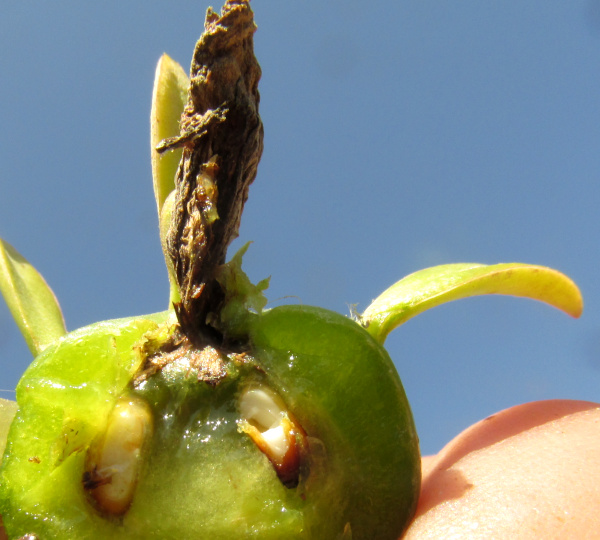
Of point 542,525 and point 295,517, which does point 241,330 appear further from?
point 542,525

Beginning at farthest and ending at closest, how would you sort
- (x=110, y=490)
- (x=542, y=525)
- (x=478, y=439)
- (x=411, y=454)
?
(x=478, y=439) → (x=411, y=454) → (x=110, y=490) → (x=542, y=525)

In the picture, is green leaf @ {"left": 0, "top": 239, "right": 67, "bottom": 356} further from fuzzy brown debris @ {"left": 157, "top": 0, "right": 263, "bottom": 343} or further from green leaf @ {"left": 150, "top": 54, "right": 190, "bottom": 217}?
fuzzy brown debris @ {"left": 157, "top": 0, "right": 263, "bottom": 343}

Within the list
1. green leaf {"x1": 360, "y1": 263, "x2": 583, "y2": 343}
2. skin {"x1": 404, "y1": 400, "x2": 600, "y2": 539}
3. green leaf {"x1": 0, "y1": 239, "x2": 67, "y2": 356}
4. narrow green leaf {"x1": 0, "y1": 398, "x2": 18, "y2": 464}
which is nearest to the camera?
skin {"x1": 404, "y1": 400, "x2": 600, "y2": 539}

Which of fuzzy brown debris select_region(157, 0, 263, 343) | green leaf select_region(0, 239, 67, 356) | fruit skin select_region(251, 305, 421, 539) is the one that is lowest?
fruit skin select_region(251, 305, 421, 539)

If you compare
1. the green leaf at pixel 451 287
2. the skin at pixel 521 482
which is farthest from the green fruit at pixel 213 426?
the green leaf at pixel 451 287

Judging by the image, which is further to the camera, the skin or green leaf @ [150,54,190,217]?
green leaf @ [150,54,190,217]

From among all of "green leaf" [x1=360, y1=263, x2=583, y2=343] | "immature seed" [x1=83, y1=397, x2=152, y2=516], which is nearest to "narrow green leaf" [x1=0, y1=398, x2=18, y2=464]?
"immature seed" [x1=83, y1=397, x2=152, y2=516]

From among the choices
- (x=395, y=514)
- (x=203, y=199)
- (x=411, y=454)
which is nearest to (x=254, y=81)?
(x=203, y=199)

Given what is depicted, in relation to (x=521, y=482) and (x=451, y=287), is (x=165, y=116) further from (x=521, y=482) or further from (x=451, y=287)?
(x=521, y=482)
